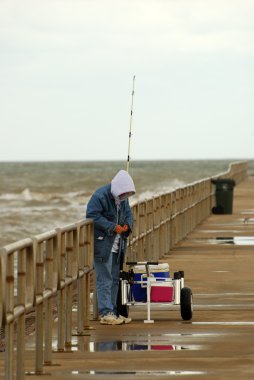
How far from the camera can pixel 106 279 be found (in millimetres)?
15039

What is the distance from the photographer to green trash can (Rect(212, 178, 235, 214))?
4334cm

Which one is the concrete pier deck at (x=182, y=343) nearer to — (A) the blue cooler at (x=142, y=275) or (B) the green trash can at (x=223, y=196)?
(A) the blue cooler at (x=142, y=275)

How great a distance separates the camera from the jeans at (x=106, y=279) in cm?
1501

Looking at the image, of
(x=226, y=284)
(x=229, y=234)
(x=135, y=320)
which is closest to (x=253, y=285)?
(x=226, y=284)

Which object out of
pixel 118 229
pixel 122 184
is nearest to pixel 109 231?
pixel 118 229

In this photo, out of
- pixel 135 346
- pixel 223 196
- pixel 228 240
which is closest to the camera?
pixel 135 346

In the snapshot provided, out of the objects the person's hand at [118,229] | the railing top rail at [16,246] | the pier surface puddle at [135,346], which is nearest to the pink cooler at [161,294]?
the person's hand at [118,229]

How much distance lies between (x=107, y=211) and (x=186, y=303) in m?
1.56

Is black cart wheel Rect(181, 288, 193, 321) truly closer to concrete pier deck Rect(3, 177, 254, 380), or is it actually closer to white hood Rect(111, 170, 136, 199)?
concrete pier deck Rect(3, 177, 254, 380)

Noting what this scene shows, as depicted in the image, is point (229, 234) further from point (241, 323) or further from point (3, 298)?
point (3, 298)

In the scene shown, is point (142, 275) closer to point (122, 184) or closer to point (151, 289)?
point (151, 289)

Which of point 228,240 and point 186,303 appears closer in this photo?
point 186,303

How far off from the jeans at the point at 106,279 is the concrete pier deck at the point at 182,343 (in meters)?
0.24

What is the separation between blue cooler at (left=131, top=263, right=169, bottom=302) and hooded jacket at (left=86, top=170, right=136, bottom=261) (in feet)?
2.52
